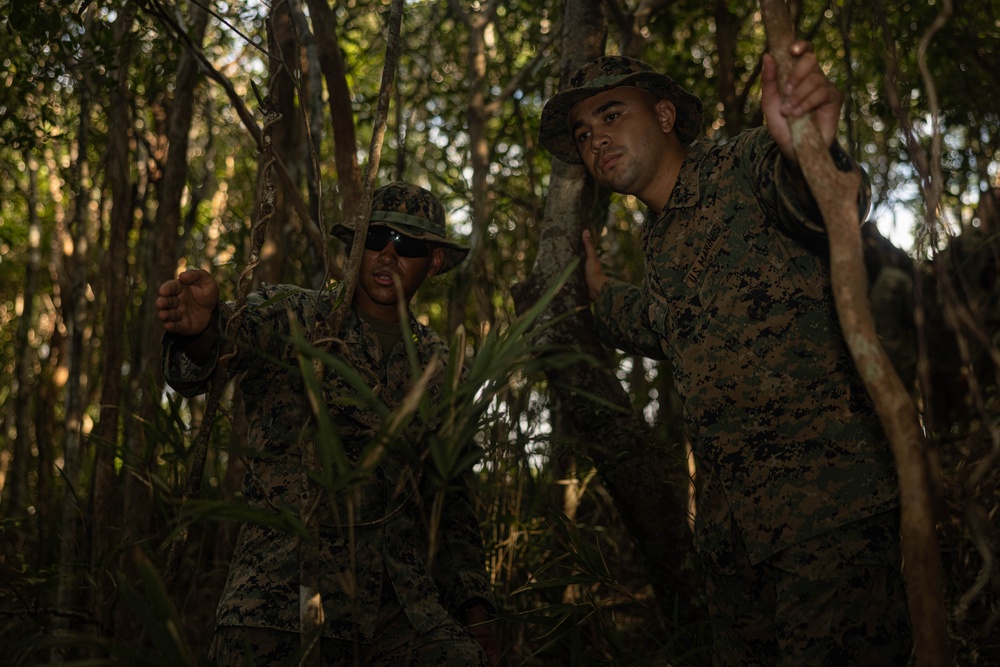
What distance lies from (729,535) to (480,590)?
0.85 metres

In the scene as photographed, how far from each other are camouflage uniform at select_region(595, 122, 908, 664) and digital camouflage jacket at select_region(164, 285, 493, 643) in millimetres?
783

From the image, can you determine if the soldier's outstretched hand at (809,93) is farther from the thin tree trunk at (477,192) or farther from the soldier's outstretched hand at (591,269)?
the thin tree trunk at (477,192)

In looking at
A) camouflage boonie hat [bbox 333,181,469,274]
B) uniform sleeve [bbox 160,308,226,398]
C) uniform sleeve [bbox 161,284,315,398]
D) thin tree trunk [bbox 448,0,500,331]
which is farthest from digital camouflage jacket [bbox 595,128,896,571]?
thin tree trunk [bbox 448,0,500,331]

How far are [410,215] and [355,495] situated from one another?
1.11 metres

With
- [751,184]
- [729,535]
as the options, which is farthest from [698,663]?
[751,184]

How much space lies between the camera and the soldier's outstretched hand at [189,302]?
76.5 inches

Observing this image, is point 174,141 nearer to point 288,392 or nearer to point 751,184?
point 288,392

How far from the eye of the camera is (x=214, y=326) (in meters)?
2.05

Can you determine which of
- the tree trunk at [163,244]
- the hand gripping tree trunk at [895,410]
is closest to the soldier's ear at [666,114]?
the hand gripping tree trunk at [895,410]

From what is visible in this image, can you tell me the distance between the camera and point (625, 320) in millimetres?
2572

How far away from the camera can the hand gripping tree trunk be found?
1200 millimetres

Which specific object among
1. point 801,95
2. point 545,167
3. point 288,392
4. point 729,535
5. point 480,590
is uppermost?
point 545,167

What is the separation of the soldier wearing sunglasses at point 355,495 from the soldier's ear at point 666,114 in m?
0.83

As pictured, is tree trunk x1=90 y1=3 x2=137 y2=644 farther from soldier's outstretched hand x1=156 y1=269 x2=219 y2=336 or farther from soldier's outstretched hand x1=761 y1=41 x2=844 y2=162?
soldier's outstretched hand x1=761 y1=41 x2=844 y2=162
